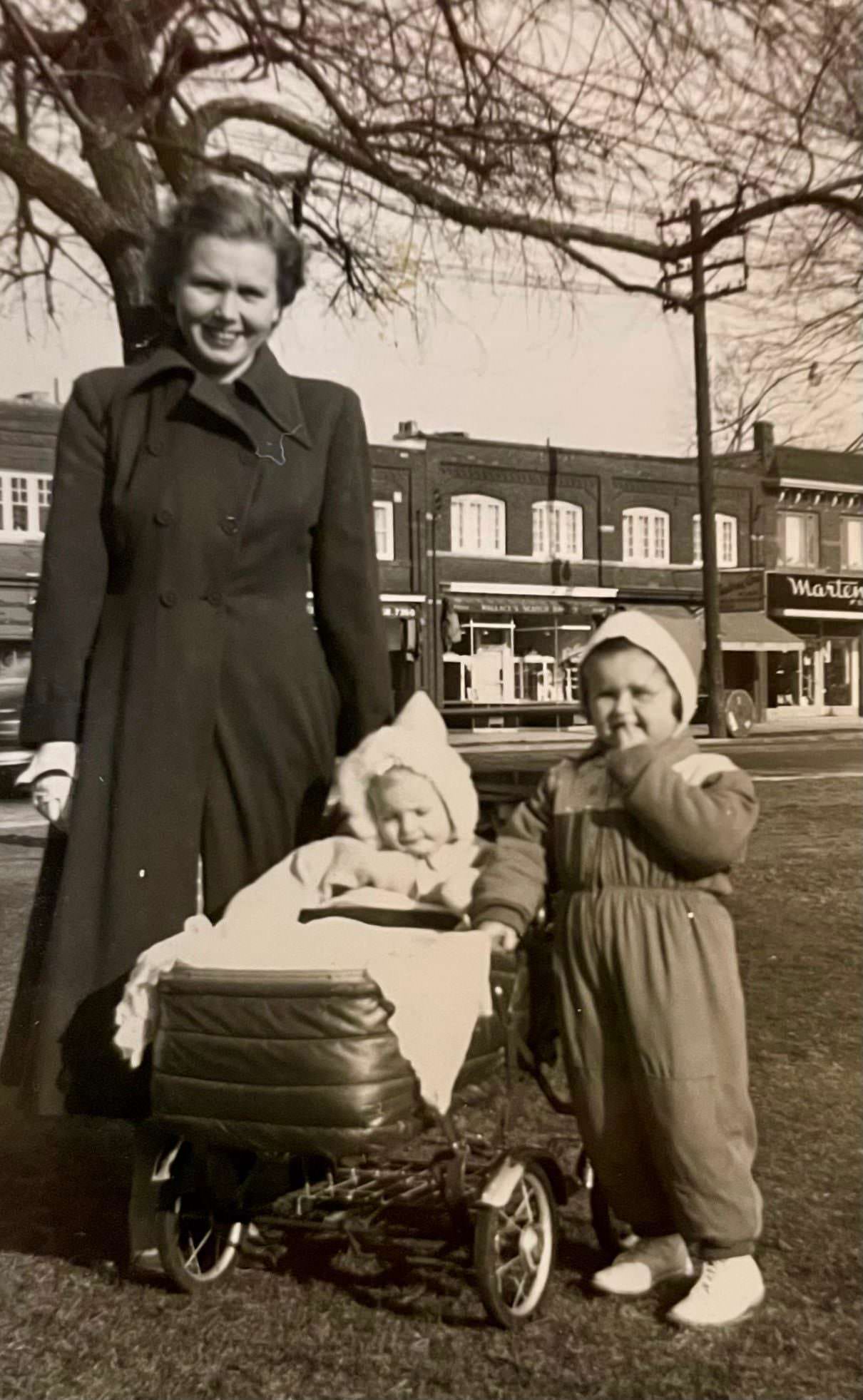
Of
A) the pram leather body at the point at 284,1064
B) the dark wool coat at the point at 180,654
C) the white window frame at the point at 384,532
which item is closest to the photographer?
the pram leather body at the point at 284,1064

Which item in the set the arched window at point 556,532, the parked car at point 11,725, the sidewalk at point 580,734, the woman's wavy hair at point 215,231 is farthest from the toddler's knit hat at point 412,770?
the woman's wavy hair at point 215,231

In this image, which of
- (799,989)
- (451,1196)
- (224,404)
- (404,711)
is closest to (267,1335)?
(451,1196)

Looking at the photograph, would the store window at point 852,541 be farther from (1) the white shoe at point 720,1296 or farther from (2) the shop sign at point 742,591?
(1) the white shoe at point 720,1296

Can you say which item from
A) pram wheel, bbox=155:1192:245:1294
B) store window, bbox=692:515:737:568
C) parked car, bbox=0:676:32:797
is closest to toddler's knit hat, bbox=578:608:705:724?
store window, bbox=692:515:737:568

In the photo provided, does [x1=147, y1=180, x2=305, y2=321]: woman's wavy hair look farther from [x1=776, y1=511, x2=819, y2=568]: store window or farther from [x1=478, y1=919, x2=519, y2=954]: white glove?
[x1=478, y1=919, x2=519, y2=954]: white glove

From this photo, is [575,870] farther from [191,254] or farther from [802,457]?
[191,254]

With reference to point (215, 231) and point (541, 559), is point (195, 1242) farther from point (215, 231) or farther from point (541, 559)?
point (215, 231)
